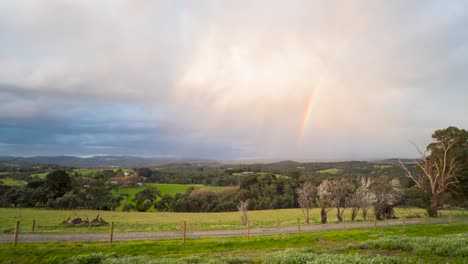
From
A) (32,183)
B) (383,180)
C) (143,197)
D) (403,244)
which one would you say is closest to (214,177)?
(143,197)

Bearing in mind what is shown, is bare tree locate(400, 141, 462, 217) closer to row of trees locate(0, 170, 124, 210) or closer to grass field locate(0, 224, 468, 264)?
grass field locate(0, 224, 468, 264)

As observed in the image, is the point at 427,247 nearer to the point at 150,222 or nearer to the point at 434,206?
the point at 434,206

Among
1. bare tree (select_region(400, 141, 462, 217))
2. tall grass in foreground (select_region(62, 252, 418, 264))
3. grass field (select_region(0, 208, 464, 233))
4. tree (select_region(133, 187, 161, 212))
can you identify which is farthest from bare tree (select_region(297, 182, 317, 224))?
tree (select_region(133, 187, 161, 212))

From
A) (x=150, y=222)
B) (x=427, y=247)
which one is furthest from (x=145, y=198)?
(x=427, y=247)

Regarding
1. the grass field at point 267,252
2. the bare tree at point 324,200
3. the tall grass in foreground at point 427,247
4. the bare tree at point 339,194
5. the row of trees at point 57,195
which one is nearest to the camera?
the grass field at point 267,252

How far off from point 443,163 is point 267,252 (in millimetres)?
44364

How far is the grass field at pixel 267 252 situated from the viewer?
13.3 m

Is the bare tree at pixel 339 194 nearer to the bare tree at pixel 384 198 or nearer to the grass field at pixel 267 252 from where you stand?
the bare tree at pixel 384 198

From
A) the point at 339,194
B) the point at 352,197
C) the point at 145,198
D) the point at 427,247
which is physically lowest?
the point at 145,198

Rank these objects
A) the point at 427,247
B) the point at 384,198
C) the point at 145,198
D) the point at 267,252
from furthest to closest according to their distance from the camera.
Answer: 1. the point at 145,198
2. the point at 384,198
3. the point at 267,252
4. the point at 427,247

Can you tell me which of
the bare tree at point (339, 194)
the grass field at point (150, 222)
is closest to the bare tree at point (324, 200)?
the bare tree at point (339, 194)

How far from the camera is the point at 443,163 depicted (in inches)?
1934

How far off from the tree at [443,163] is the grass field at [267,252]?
28.7 metres

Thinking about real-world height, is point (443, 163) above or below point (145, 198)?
above
